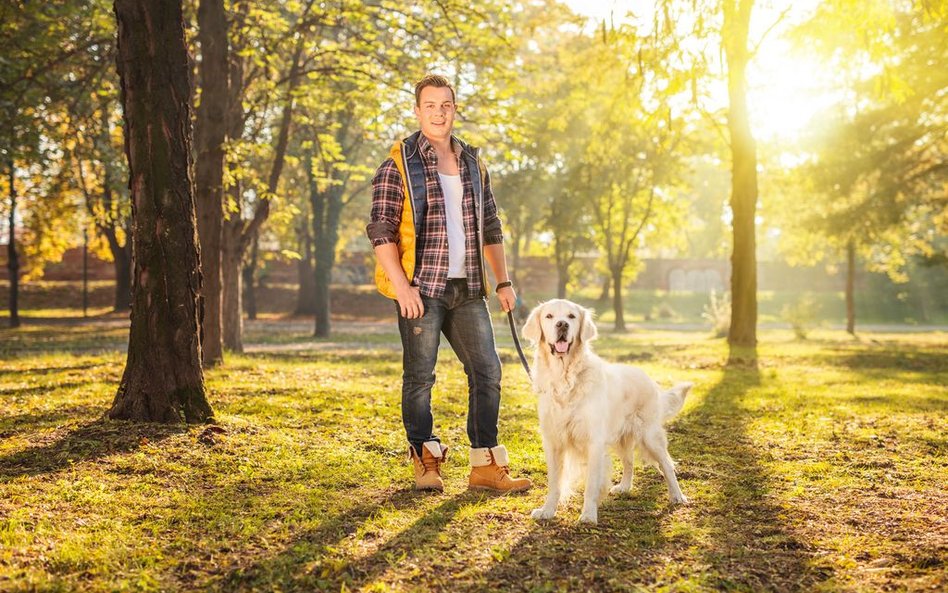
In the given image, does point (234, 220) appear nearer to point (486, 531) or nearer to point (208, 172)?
point (208, 172)

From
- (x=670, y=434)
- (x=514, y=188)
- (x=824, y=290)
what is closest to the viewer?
(x=670, y=434)

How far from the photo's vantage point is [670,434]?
300 inches

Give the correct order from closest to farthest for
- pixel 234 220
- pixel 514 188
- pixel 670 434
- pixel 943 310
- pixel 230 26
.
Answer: pixel 670 434 < pixel 230 26 < pixel 234 220 < pixel 514 188 < pixel 943 310

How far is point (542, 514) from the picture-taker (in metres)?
4.49

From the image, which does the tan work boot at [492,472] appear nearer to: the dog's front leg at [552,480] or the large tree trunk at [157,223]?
the dog's front leg at [552,480]

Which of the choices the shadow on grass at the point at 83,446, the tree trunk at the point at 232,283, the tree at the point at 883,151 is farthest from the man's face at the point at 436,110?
the tree at the point at 883,151

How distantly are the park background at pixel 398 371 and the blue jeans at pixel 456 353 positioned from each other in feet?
1.50

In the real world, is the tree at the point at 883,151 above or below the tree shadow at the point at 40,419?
above

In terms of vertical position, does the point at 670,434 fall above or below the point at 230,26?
below

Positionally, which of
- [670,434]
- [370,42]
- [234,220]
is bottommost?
[670,434]

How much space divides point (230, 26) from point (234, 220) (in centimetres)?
305

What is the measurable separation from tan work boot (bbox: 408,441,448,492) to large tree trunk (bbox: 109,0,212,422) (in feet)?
8.32

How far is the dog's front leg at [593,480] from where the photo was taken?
4.46m

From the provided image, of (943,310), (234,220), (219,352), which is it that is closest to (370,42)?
(234,220)
